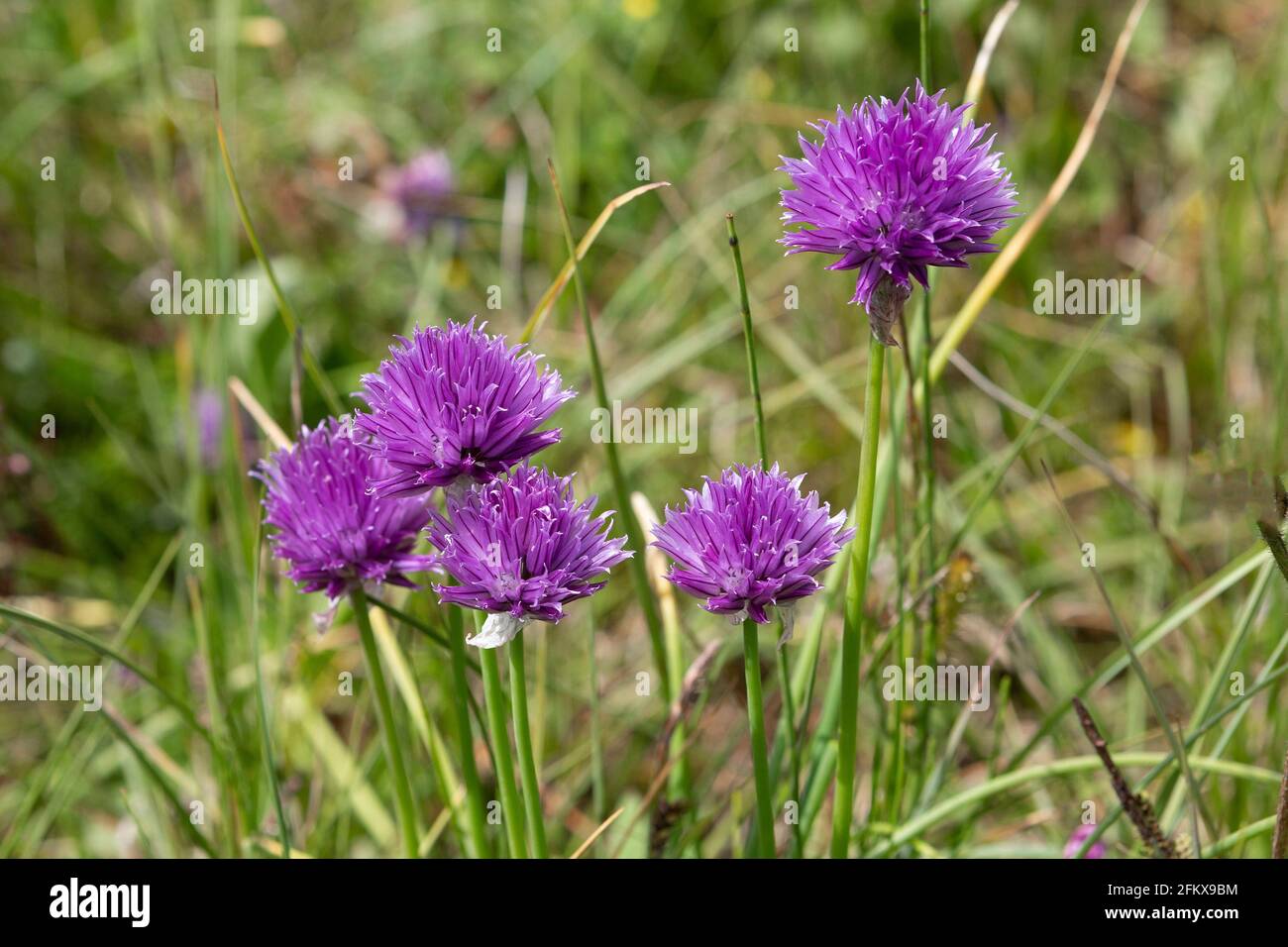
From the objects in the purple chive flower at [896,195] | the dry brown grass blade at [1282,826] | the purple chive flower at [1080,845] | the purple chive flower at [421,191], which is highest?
the purple chive flower at [421,191]

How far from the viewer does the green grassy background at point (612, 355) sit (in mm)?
2131

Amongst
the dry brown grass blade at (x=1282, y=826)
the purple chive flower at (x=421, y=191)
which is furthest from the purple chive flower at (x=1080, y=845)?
the purple chive flower at (x=421, y=191)

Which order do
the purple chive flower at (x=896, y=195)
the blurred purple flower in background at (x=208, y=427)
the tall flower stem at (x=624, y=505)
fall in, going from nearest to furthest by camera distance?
1. the purple chive flower at (x=896, y=195)
2. the tall flower stem at (x=624, y=505)
3. the blurred purple flower in background at (x=208, y=427)

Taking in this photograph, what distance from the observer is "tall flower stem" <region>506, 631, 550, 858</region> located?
4.15 ft

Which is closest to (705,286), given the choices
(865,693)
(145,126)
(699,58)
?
(699,58)

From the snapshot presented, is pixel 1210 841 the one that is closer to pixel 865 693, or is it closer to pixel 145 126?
pixel 865 693

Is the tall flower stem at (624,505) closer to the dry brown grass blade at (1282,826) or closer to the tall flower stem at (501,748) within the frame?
the tall flower stem at (501,748)

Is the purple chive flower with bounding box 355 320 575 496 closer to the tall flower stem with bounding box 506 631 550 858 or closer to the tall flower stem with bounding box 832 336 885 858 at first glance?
the tall flower stem with bounding box 506 631 550 858

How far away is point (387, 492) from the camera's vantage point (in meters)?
1.24

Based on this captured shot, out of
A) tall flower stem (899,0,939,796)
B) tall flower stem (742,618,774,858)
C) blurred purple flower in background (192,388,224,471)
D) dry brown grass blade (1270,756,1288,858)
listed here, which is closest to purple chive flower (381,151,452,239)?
blurred purple flower in background (192,388,224,471)

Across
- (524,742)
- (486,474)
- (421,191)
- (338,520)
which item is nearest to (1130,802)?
(524,742)

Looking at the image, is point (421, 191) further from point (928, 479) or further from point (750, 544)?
point (750, 544)

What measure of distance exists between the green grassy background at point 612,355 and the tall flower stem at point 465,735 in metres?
0.26

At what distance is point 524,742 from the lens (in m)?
1.30
